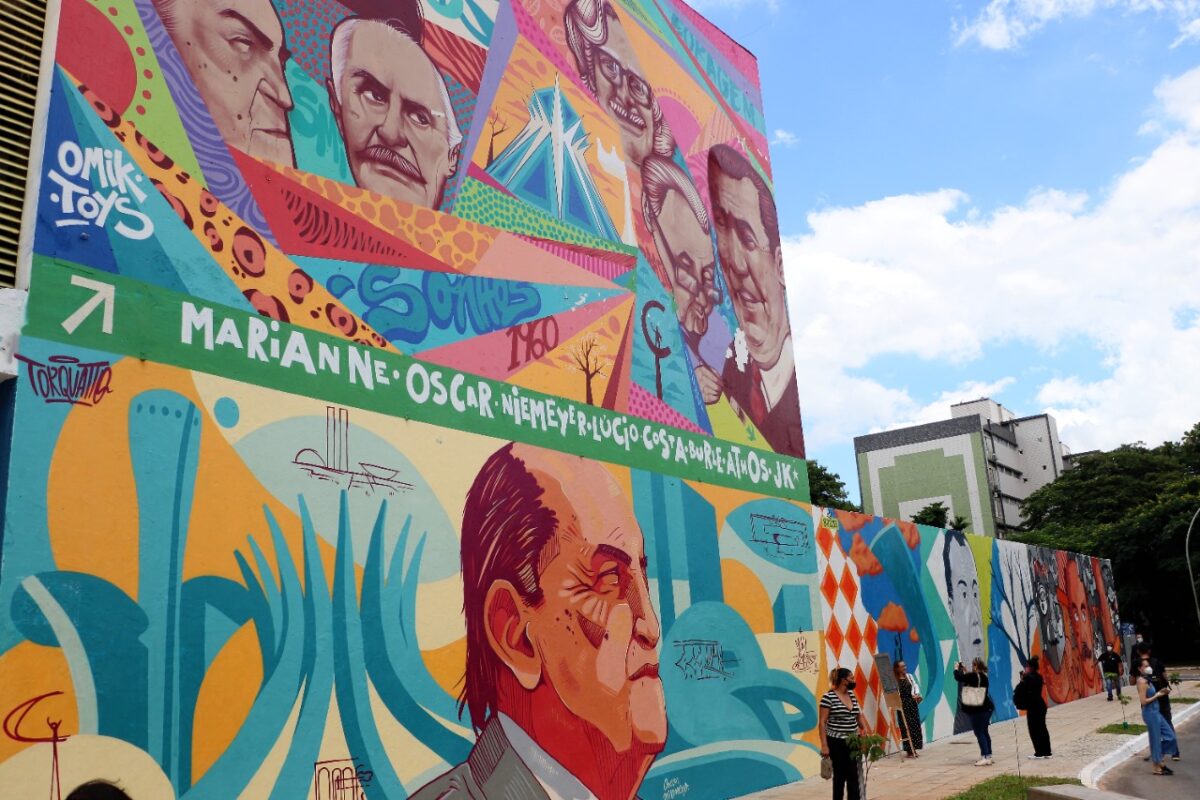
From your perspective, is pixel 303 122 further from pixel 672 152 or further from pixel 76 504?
pixel 672 152

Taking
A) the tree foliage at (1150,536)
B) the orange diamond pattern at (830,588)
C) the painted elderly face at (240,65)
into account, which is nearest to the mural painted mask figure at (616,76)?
the painted elderly face at (240,65)

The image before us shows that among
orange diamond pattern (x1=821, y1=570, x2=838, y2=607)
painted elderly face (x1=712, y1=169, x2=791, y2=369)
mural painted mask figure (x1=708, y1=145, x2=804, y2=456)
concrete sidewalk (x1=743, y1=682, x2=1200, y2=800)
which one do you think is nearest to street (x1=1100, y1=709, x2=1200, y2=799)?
concrete sidewalk (x1=743, y1=682, x2=1200, y2=800)

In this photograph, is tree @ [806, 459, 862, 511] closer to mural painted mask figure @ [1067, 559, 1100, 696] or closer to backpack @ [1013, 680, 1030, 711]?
mural painted mask figure @ [1067, 559, 1100, 696]

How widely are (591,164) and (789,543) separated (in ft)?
21.2

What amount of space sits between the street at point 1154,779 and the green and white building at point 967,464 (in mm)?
53068

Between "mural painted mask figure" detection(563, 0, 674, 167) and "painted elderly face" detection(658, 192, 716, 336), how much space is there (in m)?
0.90

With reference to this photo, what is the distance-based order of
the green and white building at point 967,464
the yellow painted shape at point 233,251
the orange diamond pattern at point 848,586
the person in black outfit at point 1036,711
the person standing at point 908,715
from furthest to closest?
1. the green and white building at point 967,464
2. the orange diamond pattern at point 848,586
3. the person standing at point 908,715
4. the person in black outfit at point 1036,711
5. the yellow painted shape at point 233,251

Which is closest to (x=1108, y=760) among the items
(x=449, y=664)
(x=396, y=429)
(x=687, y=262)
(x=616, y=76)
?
(x=687, y=262)

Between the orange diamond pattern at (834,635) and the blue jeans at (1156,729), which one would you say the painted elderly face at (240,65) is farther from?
the blue jeans at (1156,729)

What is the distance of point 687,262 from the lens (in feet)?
46.0

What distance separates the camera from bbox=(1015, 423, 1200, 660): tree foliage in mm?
43125

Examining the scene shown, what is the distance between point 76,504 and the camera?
6441 mm

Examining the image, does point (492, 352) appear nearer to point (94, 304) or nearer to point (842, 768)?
point (94, 304)

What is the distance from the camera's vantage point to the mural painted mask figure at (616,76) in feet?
41.9
